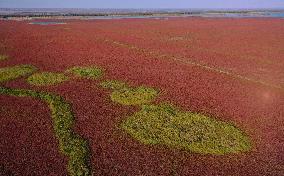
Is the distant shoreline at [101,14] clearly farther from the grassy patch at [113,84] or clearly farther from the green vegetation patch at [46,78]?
the grassy patch at [113,84]

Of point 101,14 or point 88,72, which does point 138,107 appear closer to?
point 88,72

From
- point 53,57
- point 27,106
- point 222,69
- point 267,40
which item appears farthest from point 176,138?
point 267,40

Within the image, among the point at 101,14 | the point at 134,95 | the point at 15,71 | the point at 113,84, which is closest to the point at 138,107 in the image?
the point at 134,95

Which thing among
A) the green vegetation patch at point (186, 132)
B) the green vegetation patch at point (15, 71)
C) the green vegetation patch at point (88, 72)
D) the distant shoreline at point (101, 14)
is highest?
the green vegetation patch at point (15, 71)

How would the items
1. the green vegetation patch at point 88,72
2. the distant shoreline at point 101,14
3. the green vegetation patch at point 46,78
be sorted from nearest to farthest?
the green vegetation patch at point 46,78 < the green vegetation patch at point 88,72 < the distant shoreline at point 101,14

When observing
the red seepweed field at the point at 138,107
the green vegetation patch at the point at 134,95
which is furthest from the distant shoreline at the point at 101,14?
the green vegetation patch at the point at 134,95

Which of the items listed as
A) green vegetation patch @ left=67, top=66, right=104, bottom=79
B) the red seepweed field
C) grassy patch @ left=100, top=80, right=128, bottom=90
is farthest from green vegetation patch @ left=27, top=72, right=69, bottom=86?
grassy patch @ left=100, top=80, right=128, bottom=90

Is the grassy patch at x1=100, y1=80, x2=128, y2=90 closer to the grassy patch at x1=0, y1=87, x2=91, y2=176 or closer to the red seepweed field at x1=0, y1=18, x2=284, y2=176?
the red seepweed field at x1=0, y1=18, x2=284, y2=176
